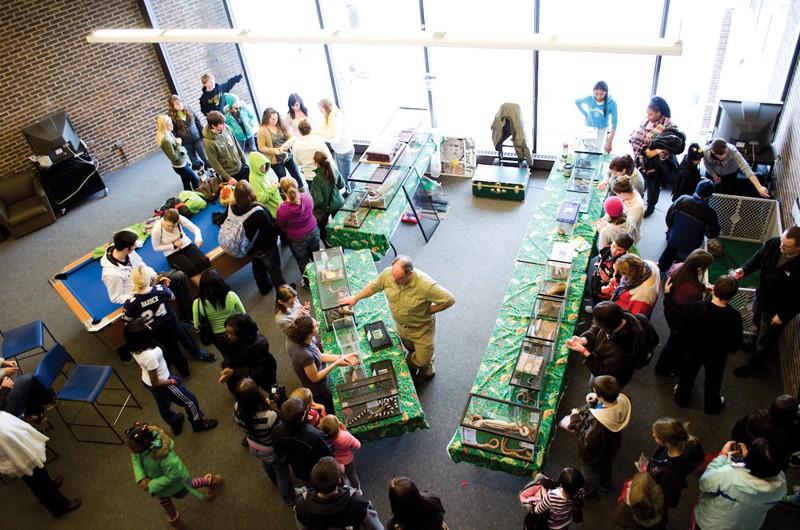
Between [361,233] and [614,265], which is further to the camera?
[361,233]

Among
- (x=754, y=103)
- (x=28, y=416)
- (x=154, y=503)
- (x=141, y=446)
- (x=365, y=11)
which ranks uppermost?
(x=365, y=11)

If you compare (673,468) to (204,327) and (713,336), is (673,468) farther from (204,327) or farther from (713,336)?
(204,327)

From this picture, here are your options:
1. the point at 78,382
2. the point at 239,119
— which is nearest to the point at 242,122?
the point at 239,119

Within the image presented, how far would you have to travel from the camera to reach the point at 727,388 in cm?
517

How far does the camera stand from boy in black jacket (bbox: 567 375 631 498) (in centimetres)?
388

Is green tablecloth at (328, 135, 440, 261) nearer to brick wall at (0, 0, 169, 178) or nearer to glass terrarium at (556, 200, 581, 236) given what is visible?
glass terrarium at (556, 200, 581, 236)

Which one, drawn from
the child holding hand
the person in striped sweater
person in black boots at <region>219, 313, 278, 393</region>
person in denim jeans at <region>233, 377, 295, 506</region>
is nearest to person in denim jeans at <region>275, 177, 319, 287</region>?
person in black boots at <region>219, 313, 278, 393</region>

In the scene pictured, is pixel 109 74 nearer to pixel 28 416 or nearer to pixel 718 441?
pixel 28 416

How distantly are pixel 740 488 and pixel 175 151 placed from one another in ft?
23.2

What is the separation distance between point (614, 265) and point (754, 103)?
2752 millimetres

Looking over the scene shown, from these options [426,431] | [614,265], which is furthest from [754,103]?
[426,431]

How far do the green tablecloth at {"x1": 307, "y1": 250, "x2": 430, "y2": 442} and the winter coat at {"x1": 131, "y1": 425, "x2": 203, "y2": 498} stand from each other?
4.18ft

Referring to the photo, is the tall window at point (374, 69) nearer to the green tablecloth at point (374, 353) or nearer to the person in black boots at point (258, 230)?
the person in black boots at point (258, 230)

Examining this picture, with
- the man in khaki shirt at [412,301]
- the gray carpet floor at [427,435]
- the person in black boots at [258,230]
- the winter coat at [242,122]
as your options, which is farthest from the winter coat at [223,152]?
Answer: the man in khaki shirt at [412,301]
